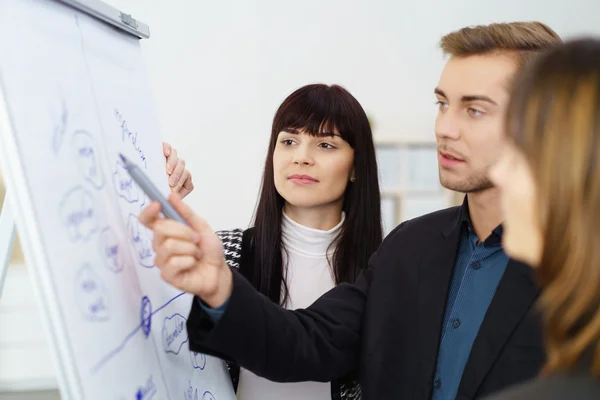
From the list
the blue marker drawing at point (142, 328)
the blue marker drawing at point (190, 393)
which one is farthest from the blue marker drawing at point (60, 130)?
the blue marker drawing at point (190, 393)

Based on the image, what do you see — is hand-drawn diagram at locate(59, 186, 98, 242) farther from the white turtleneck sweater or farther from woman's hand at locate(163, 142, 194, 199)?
the white turtleneck sweater

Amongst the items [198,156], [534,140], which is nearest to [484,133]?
[534,140]

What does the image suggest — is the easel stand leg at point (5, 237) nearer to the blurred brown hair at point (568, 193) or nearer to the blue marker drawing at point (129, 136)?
the blue marker drawing at point (129, 136)

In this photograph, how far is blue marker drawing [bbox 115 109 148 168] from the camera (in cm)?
118

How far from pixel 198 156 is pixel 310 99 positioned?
2462mm

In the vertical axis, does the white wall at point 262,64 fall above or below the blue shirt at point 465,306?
above

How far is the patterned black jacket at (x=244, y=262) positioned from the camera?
5.16 feet

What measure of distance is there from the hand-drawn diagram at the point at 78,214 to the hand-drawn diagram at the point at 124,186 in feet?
0.36

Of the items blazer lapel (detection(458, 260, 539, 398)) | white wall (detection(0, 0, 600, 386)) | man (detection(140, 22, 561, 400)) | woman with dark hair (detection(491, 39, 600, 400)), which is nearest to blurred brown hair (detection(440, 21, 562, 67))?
man (detection(140, 22, 561, 400))

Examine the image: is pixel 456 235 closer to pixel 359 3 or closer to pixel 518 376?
pixel 518 376

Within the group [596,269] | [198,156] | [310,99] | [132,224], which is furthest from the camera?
[198,156]

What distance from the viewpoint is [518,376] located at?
1135 millimetres

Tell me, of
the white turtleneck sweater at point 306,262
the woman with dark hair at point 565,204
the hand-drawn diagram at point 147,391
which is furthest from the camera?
the white turtleneck sweater at point 306,262

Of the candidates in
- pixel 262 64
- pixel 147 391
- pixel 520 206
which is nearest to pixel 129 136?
pixel 147 391
